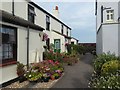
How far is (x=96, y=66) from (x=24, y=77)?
3904mm

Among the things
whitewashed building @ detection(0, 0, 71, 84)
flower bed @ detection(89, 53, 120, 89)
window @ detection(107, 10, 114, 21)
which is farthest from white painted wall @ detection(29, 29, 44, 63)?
window @ detection(107, 10, 114, 21)

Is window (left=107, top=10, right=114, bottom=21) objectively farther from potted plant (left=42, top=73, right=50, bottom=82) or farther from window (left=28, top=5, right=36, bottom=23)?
potted plant (left=42, top=73, right=50, bottom=82)

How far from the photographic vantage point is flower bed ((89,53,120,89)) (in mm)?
6012

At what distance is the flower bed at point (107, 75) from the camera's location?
6012 mm

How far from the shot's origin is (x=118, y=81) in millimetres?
6016

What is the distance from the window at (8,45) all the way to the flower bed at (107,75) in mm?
4496

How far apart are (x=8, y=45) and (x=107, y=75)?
19.2 feet

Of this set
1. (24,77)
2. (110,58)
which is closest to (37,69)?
(24,77)

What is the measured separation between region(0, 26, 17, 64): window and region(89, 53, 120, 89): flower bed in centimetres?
450

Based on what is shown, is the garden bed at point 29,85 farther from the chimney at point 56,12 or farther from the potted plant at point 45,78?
the chimney at point 56,12

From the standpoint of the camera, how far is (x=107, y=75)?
741cm

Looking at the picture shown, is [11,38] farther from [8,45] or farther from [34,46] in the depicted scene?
[34,46]

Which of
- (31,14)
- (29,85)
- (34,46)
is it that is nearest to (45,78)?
(29,85)

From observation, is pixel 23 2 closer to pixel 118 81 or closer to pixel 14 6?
pixel 14 6
